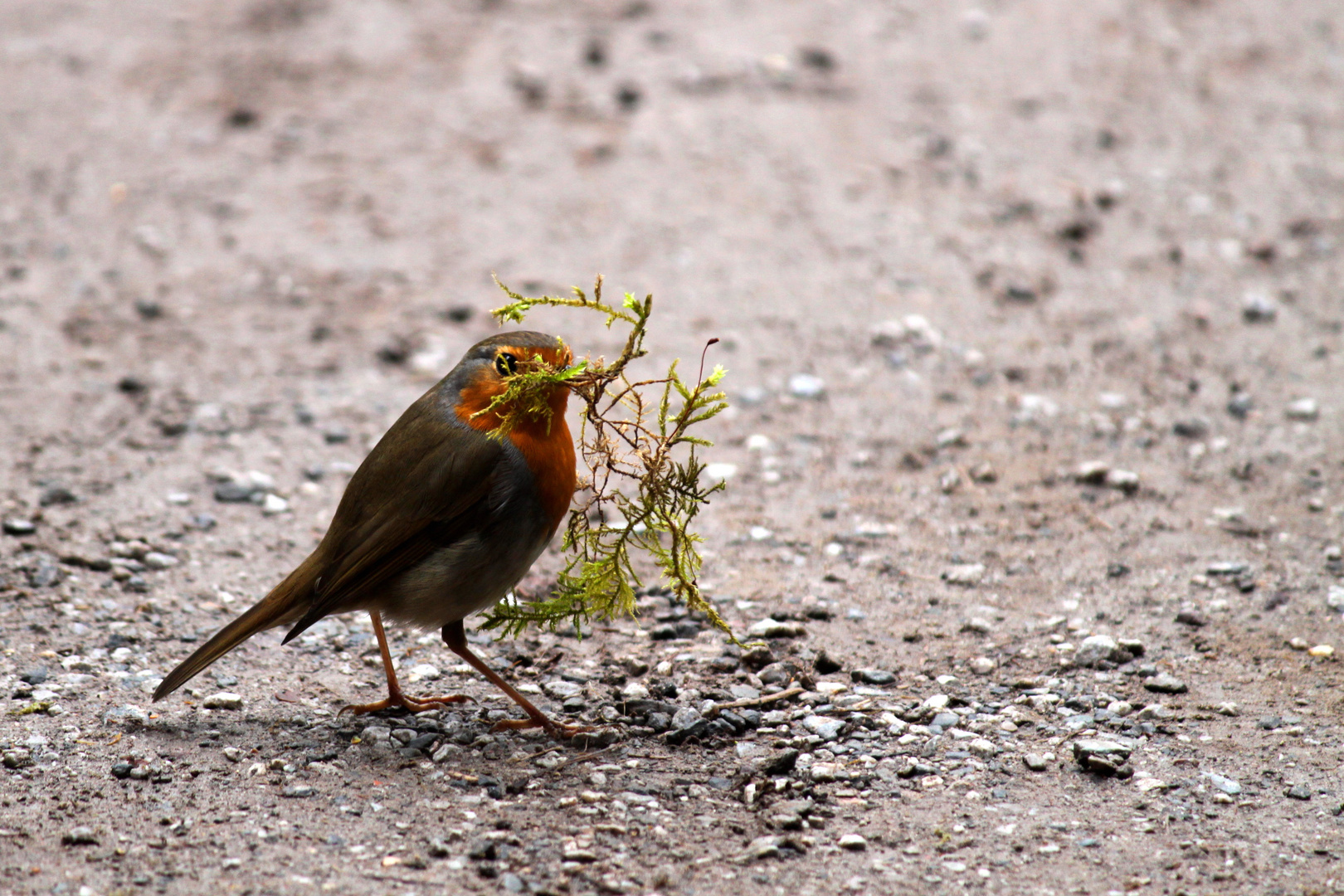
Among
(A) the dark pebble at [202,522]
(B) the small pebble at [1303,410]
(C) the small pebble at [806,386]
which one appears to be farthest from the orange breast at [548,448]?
(B) the small pebble at [1303,410]

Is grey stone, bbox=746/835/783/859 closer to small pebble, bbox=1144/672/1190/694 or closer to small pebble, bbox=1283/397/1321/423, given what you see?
small pebble, bbox=1144/672/1190/694

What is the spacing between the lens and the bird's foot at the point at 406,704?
4.18 meters

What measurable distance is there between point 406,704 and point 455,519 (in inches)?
26.0

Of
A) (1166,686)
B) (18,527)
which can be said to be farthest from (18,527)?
(1166,686)

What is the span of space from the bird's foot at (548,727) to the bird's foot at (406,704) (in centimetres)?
25

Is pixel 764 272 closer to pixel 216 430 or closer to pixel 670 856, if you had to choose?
pixel 216 430

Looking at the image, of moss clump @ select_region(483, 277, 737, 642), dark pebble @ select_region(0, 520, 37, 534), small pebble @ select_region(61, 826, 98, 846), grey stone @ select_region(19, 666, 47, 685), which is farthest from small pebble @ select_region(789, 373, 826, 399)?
small pebble @ select_region(61, 826, 98, 846)

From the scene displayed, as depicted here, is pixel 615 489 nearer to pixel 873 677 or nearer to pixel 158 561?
pixel 873 677

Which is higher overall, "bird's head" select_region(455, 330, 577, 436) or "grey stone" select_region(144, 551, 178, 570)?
"bird's head" select_region(455, 330, 577, 436)

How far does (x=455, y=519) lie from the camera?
13.1ft

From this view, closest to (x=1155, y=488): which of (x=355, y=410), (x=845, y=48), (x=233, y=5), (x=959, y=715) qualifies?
(x=959, y=715)

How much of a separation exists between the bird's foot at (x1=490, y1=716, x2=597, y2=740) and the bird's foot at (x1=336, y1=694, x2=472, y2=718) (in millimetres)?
247

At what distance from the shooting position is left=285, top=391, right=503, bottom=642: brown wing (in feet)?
13.0

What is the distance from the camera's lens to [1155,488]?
5.64 meters
